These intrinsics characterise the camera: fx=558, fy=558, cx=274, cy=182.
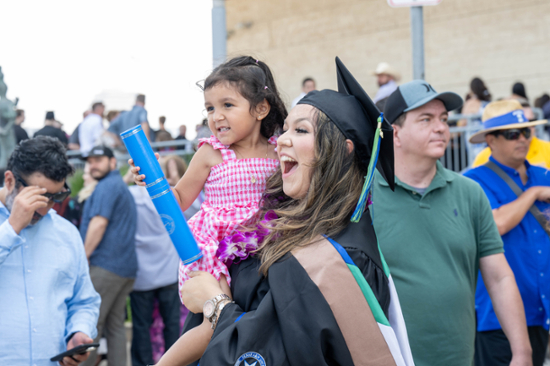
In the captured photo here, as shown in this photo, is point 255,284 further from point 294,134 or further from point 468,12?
point 468,12

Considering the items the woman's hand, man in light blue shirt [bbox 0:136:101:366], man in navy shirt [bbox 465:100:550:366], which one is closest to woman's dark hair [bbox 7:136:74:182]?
man in light blue shirt [bbox 0:136:101:366]

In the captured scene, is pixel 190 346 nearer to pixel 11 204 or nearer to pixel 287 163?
pixel 287 163

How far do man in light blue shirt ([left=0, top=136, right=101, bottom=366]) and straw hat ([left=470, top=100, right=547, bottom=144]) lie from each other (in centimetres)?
307

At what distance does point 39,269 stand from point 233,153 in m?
1.39

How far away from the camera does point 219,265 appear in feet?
7.68

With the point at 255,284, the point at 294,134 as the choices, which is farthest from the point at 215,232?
the point at 294,134

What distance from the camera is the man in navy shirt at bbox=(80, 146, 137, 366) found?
225 inches

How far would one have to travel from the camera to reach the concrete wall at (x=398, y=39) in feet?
43.3

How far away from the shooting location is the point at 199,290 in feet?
7.36

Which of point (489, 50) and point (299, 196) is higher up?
point (489, 50)

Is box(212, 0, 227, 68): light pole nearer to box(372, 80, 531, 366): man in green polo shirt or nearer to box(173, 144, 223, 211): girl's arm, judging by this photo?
box(173, 144, 223, 211): girl's arm

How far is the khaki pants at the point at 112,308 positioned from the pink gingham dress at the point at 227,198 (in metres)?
3.42

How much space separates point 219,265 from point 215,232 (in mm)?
203

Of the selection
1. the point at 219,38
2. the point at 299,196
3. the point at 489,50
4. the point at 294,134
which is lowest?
the point at 299,196
